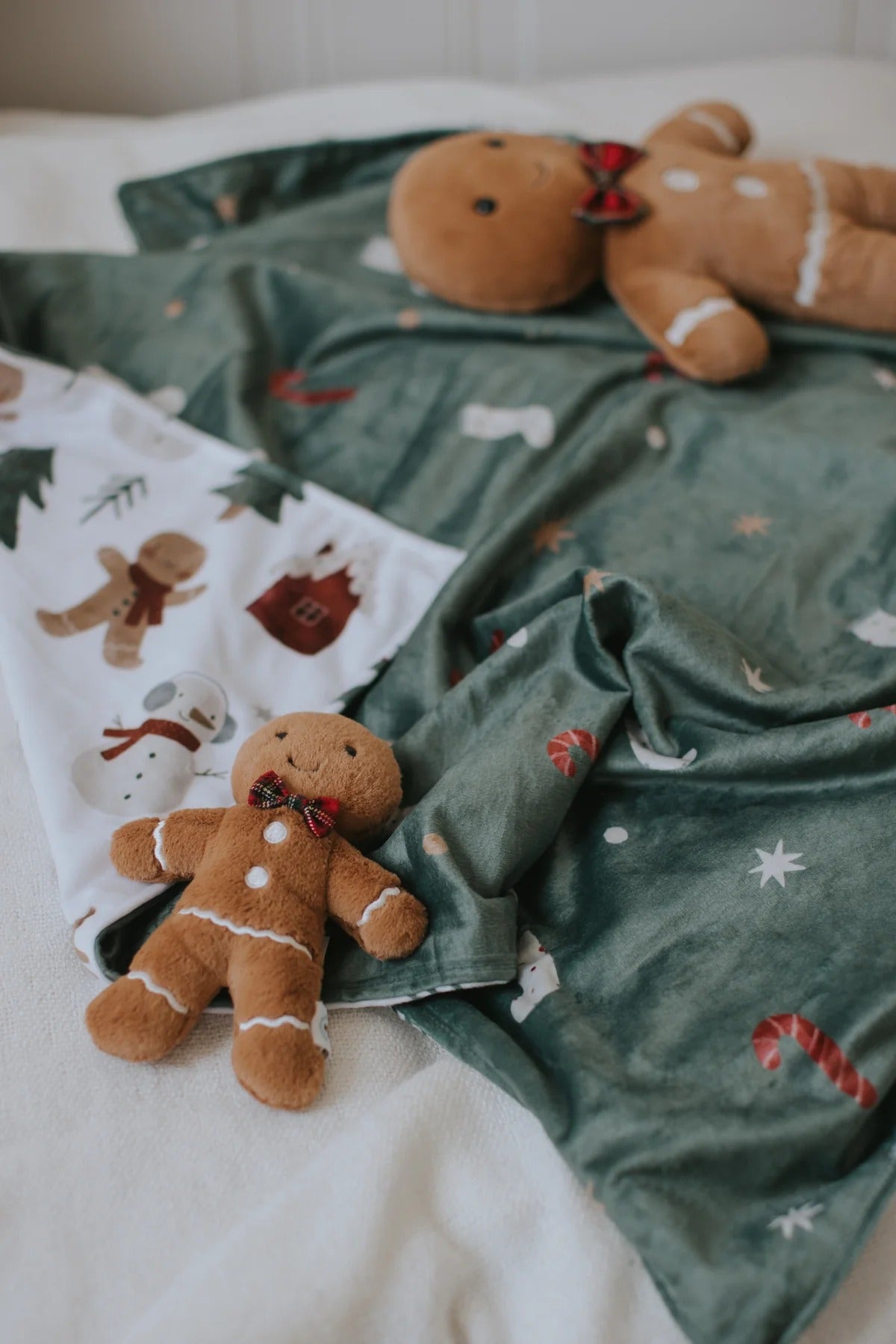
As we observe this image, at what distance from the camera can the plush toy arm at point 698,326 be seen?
1093mm

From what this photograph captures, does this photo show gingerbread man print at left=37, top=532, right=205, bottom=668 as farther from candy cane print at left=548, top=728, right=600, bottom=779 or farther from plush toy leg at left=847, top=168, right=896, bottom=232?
plush toy leg at left=847, top=168, right=896, bottom=232

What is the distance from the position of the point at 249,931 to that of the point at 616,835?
10.8 inches

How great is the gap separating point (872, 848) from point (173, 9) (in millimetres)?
1693

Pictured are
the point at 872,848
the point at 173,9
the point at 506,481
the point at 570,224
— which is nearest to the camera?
the point at 872,848

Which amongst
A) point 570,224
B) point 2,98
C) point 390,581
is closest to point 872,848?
point 390,581

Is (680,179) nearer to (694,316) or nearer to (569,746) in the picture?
(694,316)

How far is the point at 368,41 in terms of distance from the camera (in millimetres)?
1758

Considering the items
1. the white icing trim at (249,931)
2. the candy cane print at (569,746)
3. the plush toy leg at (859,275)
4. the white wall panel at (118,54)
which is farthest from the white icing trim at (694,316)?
the white wall panel at (118,54)

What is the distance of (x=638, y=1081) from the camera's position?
623 mm

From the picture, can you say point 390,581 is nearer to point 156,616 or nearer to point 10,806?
point 156,616

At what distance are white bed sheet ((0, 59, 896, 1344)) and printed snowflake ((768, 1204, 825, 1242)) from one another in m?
0.04

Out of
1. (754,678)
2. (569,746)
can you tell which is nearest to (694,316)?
(754,678)

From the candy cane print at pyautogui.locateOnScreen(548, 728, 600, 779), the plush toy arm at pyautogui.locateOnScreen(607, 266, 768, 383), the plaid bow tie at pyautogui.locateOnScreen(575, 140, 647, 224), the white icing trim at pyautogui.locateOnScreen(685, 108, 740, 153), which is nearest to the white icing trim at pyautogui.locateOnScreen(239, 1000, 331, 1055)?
the candy cane print at pyautogui.locateOnScreen(548, 728, 600, 779)

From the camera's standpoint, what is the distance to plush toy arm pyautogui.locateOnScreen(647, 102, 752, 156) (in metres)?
1.27
